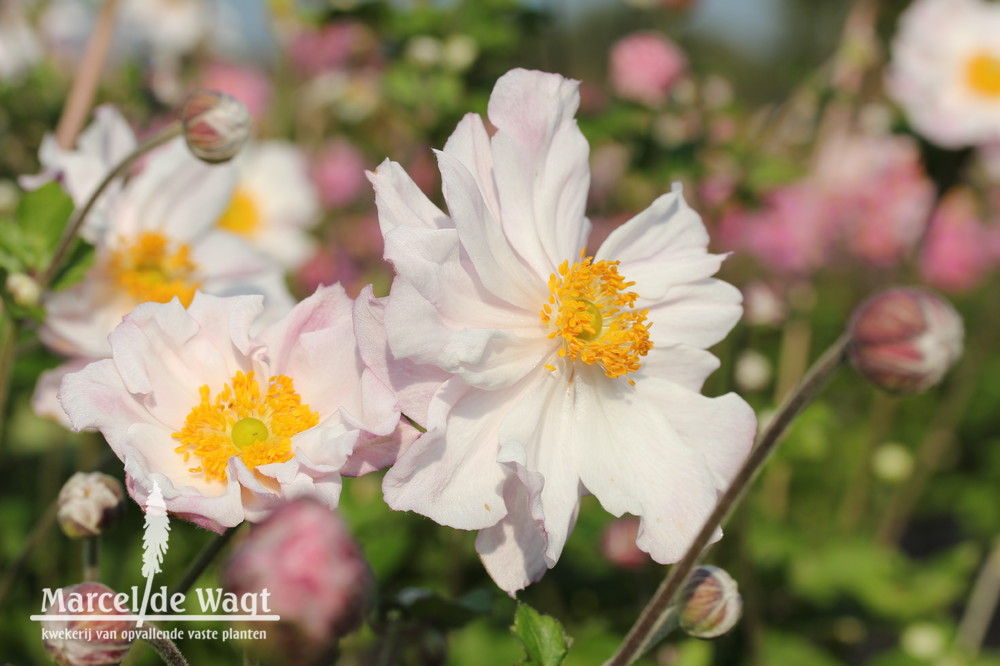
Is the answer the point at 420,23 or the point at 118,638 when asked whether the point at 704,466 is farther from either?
the point at 420,23

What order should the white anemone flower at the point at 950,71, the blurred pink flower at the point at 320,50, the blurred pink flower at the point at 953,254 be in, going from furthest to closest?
1. the blurred pink flower at the point at 320,50
2. the blurred pink flower at the point at 953,254
3. the white anemone flower at the point at 950,71

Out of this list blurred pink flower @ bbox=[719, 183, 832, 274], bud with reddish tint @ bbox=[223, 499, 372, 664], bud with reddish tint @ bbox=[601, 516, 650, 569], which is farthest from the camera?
blurred pink flower @ bbox=[719, 183, 832, 274]

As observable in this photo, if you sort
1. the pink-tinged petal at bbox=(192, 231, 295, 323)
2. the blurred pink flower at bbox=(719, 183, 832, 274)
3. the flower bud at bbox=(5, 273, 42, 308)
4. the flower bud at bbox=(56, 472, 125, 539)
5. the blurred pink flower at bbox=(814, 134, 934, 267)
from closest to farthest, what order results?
the flower bud at bbox=(56, 472, 125, 539) → the flower bud at bbox=(5, 273, 42, 308) → the pink-tinged petal at bbox=(192, 231, 295, 323) → the blurred pink flower at bbox=(719, 183, 832, 274) → the blurred pink flower at bbox=(814, 134, 934, 267)

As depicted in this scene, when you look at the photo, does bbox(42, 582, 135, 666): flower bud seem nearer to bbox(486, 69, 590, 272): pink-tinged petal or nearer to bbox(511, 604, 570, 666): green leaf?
bbox(511, 604, 570, 666): green leaf

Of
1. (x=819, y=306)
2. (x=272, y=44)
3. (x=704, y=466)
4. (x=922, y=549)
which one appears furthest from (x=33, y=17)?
(x=922, y=549)

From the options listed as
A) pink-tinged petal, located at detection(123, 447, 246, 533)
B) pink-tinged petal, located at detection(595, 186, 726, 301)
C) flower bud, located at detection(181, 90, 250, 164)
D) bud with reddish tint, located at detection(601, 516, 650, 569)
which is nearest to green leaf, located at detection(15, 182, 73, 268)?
flower bud, located at detection(181, 90, 250, 164)

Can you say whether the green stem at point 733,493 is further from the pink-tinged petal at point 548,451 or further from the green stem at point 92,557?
the green stem at point 92,557

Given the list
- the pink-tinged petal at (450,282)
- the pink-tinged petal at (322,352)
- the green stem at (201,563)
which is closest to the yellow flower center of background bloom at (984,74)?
the pink-tinged petal at (450,282)
